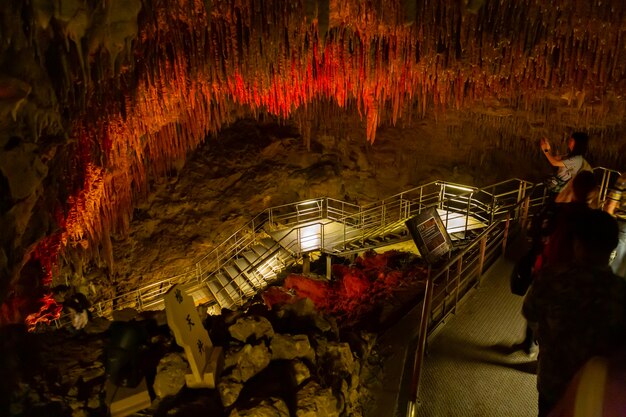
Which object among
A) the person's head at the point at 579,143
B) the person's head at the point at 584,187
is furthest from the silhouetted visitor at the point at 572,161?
the person's head at the point at 584,187

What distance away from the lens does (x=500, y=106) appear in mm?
9148

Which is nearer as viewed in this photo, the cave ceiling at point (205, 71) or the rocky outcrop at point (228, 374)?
the rocky outcrop at point (228, 374)

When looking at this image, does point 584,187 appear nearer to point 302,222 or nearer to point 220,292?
point 220,292

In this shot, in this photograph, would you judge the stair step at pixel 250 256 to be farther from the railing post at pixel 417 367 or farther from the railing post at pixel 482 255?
the railing post at pixel 417 367

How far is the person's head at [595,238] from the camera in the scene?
2.00 metres

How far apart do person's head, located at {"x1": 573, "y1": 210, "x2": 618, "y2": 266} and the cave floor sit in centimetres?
164

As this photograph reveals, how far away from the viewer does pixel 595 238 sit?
2.01 meters

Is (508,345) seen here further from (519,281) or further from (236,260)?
(236,260)

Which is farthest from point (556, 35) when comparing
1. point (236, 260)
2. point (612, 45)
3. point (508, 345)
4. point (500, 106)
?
point (236, 260)

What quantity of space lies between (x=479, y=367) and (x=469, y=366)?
8 centimetres

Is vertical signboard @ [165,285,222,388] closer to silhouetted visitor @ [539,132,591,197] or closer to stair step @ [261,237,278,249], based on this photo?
silhouetted visitor @ [539,132,591,197]

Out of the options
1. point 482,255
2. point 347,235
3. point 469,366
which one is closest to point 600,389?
point 469,366

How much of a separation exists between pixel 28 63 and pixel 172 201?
773 centimetres

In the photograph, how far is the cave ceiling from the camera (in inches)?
174
